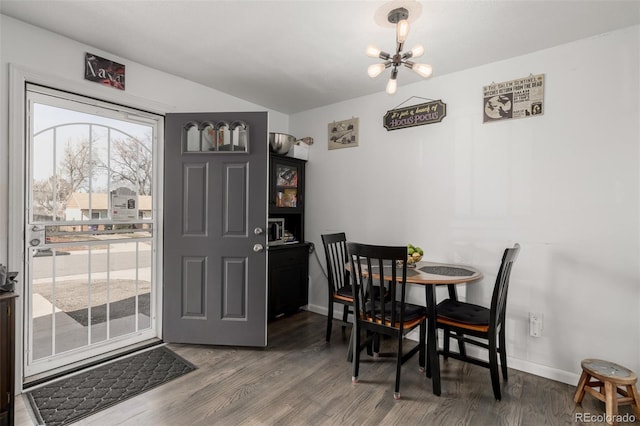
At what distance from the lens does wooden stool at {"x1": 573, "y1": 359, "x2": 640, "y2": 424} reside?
1817 mm

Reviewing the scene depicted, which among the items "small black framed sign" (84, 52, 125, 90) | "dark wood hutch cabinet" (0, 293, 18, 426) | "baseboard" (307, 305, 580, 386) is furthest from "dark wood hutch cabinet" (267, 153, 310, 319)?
"dark wood hutch cabinet" (0, 293, 18, 426)

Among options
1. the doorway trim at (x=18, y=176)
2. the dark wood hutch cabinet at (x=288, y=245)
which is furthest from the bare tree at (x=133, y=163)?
the dark wood hutch cabinet at (x=288, y=245)

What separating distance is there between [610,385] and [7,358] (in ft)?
11.4

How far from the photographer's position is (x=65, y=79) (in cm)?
223

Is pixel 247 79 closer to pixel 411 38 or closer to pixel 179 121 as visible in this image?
pixel 179 121

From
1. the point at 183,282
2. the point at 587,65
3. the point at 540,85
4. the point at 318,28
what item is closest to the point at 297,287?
the point at 183,282

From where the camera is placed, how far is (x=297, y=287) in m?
3.65

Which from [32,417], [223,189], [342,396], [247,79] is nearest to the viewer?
[32,417]


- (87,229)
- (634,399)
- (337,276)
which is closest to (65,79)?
(87,229)

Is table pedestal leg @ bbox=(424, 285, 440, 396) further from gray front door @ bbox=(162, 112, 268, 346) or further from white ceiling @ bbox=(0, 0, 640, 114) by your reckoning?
white ceiling @ bbox=(0, 0, 640, 114)

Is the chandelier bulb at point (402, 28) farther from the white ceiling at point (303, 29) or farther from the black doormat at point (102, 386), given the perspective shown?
the black doormat at point (102, 386)

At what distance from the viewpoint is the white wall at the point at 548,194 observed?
211cm

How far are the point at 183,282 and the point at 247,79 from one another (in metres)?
2.04

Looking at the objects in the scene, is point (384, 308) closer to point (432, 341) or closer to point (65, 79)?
point (432, 341)
